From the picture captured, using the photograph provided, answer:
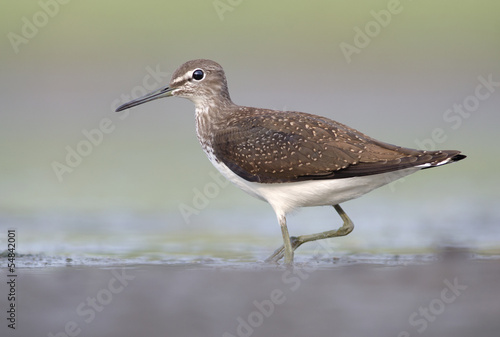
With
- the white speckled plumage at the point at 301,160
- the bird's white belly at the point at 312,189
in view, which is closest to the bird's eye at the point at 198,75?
the white speckled plumage at the point at 301,160

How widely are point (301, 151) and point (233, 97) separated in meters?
10.4

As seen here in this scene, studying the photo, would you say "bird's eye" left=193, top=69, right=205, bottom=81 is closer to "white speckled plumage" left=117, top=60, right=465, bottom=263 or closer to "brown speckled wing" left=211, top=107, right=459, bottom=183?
"white speckled plumage" left=117, top=60, right=465, bottom=263

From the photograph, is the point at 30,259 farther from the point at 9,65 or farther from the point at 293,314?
the point at 9,65

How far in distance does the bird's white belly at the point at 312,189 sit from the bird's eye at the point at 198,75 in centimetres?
139

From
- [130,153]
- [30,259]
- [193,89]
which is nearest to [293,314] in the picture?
[30,259]

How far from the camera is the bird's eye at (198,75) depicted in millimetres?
11398

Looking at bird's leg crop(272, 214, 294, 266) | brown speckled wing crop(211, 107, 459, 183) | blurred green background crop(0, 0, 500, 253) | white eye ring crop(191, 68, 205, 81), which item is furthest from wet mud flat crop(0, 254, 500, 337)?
white eye ring crop(191, 68, 205, 81)

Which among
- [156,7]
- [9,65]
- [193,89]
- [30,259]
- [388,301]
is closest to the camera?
[388,301]

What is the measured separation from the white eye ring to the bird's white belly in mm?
1391

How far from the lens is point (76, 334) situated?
22.5 ft

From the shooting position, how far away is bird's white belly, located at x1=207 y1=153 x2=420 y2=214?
10086mm

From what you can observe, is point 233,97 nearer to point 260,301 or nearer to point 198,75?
point 198,75

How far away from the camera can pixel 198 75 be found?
1141cm

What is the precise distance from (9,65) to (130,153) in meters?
5.62
